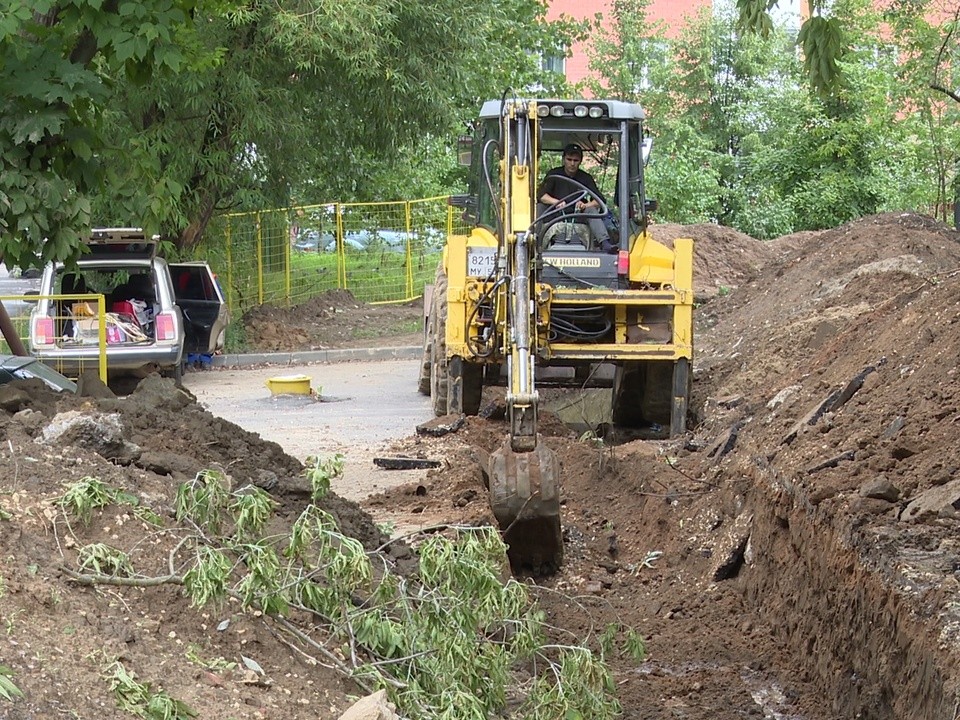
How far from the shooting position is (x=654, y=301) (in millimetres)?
11625

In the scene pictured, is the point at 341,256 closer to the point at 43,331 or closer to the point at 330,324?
the point at 330,324

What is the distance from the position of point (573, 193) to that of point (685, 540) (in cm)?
361

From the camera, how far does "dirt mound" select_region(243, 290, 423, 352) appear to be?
22.8 m

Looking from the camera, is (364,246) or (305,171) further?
(364,246)

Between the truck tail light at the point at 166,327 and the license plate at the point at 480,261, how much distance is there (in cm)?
640

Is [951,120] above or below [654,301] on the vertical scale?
above

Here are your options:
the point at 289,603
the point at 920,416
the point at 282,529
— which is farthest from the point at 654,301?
the point at 289,603

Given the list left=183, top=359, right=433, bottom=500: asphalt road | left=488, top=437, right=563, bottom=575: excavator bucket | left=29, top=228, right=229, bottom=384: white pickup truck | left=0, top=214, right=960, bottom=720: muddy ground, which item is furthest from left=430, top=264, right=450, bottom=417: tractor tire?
left=488, top=437, right=563, bottom=575: excavator bucket

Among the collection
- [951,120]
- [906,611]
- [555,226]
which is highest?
[951,120]

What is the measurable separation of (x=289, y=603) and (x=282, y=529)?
1.26 m

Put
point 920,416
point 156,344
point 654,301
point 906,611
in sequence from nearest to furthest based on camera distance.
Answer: point 906,611, point 920,416, point 654,301, point 156,344

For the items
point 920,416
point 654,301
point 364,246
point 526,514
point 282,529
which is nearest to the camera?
point 282,529

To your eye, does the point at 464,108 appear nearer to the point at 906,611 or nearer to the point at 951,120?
the point at 951,120

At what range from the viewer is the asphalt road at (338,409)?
12055 millimetres
